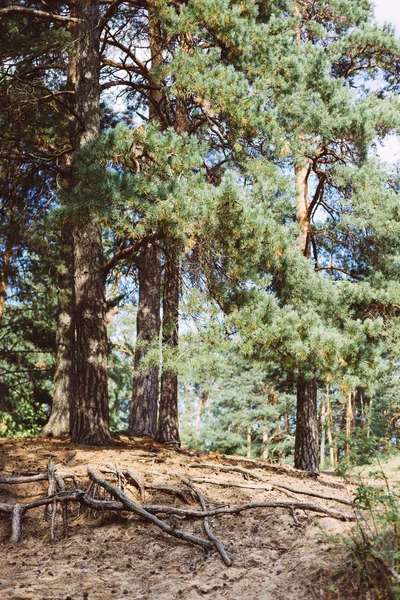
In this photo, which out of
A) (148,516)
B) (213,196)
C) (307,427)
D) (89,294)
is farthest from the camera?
(307,427)

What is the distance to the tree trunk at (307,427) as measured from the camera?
28.1 ft

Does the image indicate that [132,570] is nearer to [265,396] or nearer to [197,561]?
[197,561]

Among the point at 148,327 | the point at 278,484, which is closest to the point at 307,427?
the point at 148,327

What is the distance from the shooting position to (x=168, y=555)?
3.78 m

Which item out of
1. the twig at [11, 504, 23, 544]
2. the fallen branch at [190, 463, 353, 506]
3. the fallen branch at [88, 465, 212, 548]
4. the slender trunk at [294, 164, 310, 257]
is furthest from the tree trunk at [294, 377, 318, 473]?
the twig at [11, 504, 23, 544]

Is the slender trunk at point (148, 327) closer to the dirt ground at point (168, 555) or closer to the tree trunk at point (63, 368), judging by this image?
the tree trunk at point (63, 368)

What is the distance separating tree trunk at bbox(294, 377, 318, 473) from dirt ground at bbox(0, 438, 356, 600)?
357 cm

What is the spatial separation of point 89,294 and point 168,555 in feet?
13.1

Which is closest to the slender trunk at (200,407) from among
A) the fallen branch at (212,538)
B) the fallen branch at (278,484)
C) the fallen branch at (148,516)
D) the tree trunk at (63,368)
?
the tree trunk at (63,368)

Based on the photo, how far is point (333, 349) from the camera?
6.48 metres

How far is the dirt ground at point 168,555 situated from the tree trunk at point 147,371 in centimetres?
397

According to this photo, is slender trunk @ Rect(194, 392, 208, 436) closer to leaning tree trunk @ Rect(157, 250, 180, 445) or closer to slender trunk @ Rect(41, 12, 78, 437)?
slender trunk @ Rect(41, 12, 78, 437)

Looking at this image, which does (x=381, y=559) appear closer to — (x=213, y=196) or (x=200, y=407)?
(x=213, y=196)

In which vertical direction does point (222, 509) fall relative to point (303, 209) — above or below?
below
